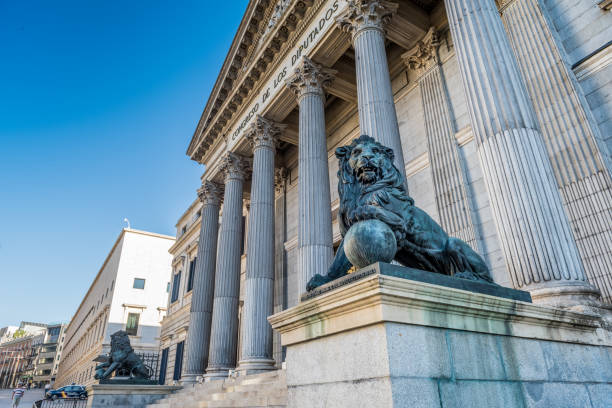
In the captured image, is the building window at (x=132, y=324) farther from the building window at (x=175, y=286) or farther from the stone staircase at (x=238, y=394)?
the stone staircase at (x=238, y=394)

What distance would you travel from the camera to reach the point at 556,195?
6359 mm

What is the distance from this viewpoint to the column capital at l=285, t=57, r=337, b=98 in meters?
13.5

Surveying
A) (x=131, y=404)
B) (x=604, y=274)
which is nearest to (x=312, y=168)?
(x=604, y=274)

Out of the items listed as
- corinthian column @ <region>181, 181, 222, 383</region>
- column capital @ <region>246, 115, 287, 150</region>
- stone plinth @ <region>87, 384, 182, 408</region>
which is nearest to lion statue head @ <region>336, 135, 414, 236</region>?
column capital @ <region>246, 115, 287, 150</region>

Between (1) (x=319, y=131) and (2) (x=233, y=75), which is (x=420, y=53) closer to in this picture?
(1) (x=319, y=131)

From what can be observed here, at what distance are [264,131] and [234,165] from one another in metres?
2.91

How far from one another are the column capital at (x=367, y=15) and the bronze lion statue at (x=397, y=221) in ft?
27.2

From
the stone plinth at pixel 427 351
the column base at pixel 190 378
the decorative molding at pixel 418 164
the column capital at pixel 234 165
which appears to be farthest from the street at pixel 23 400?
the stone plinth at pixel 427 351

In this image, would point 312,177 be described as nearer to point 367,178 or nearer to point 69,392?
point 367,178

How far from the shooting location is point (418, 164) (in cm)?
1277

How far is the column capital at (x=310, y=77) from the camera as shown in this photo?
1347 centimetres

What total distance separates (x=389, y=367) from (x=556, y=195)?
5204 mm

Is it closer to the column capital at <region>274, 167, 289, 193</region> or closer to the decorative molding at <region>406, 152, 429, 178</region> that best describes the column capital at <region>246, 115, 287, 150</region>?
the column capital at <region>274, 167, 289, 193</region>

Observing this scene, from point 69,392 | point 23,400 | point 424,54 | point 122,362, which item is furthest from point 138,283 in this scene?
point 424,54
